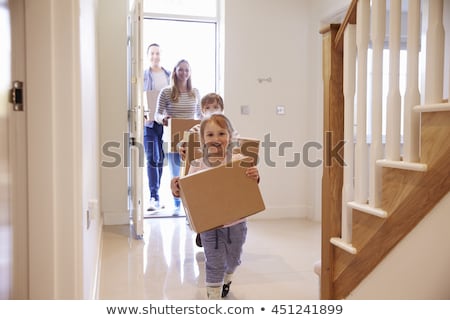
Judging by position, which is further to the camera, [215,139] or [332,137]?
[215,139]

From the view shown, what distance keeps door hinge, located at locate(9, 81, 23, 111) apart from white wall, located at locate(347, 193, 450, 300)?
1.41 meters

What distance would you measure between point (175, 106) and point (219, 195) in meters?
2.21

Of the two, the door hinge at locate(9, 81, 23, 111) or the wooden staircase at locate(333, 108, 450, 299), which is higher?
the door hinge at locate(9, 81, 23, 111)

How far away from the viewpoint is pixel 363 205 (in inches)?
68.3

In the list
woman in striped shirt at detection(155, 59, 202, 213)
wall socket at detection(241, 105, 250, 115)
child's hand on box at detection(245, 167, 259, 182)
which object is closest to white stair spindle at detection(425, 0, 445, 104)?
child's hand on box at detection(245, 167, 259, 182)

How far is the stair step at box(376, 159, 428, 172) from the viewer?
1445mm

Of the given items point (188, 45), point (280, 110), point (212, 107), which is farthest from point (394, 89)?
point (188, 45)

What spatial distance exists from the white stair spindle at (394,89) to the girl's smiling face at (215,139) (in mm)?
845

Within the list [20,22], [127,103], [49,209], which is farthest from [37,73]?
[127,103]

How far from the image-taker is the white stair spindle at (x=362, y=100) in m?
1.72

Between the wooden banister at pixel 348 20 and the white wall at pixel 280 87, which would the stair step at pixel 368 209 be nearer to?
the wooden banister at pixel 348 20

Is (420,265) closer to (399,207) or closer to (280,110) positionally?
(399,207)

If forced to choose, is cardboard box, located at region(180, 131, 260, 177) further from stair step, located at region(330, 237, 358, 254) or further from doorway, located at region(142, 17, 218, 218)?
doorway, located at region(142, 17, 218, 218)

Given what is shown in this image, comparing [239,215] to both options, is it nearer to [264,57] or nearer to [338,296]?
[338,296]
